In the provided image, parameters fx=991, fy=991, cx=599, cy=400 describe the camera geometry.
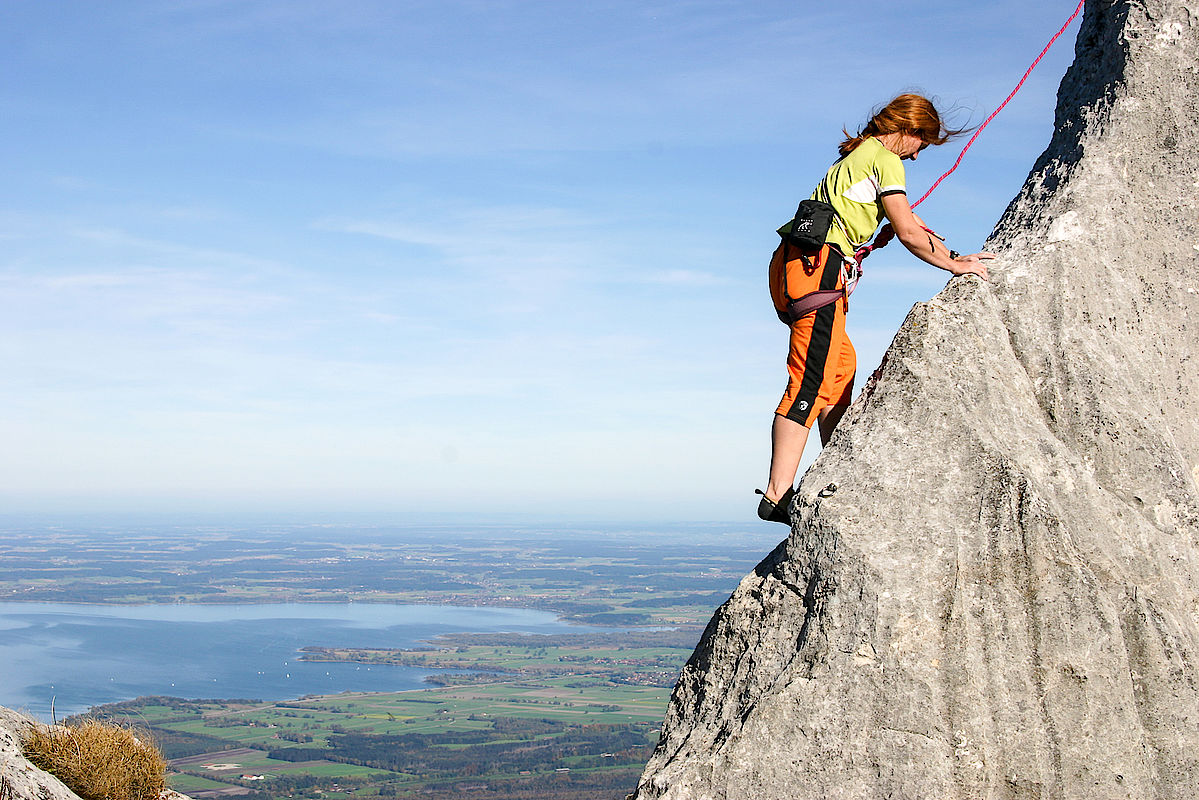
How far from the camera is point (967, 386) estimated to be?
590 cm

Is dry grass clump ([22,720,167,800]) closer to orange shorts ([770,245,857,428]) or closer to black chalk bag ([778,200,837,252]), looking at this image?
orange shorts ([770,245,857,428])

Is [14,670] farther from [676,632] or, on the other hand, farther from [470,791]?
[676,632]

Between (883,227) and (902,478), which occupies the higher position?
(883,227)

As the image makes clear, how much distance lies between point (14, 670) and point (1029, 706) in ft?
334

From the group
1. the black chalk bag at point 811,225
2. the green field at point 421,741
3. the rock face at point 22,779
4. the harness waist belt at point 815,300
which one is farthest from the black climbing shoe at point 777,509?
the green field at point 421,741

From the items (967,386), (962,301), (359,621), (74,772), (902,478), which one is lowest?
(359,621)

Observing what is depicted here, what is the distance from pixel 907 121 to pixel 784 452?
7.66 ft

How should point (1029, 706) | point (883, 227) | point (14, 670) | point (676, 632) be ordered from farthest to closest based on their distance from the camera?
point (676, 632) < point (14, 670) < point (883, 227) < point (1029, 706)

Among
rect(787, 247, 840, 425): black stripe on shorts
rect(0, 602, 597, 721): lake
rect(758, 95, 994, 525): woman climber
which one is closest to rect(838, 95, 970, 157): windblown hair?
rect(758, 95, 994, 525): woman climber

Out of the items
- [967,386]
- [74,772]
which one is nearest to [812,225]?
[967,386]

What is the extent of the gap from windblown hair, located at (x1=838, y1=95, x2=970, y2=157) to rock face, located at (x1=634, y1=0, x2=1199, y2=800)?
3.20 ft

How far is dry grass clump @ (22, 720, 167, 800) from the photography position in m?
7.79

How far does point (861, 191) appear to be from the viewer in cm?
639

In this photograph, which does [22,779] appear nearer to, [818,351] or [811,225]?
[818,351]
